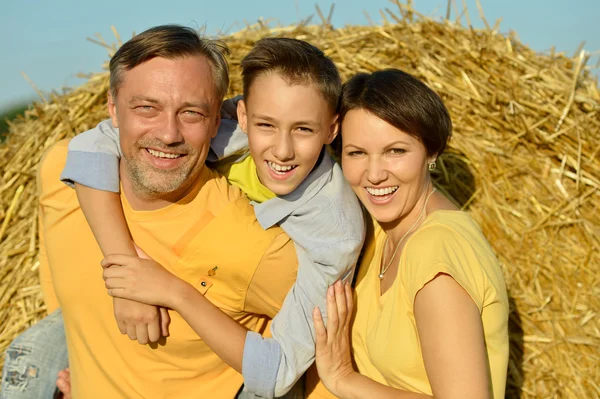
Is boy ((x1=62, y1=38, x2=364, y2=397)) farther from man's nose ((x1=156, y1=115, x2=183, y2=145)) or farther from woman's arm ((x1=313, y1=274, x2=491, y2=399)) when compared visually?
woman's arm ((x1=313, y1=274, x2=491, y2=399))

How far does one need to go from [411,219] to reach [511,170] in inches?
51.4

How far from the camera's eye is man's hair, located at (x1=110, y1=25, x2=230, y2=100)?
2.69m

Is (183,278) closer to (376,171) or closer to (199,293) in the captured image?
(199,293)

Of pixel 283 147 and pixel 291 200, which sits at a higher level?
pixel 283 147

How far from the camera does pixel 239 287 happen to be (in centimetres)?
269

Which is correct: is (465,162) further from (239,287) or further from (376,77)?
(239,287)

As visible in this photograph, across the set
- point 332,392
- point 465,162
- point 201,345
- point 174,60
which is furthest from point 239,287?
point 465,162

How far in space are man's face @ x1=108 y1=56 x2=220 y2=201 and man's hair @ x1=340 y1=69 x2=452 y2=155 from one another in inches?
24.3

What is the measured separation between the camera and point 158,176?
2.71m

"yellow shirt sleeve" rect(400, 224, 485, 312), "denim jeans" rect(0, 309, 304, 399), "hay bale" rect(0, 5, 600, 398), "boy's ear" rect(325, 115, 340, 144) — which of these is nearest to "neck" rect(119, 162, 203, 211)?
"boy's ear" rect(325, 115, 340, 144)

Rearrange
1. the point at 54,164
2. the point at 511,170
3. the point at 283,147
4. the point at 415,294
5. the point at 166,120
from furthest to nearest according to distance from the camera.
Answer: the point at 511,170 → the point at 54,164 → the point at 166,120 → the point at 283,147 → the point at 415,294

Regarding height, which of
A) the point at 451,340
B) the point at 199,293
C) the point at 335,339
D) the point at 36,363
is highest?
the point at 451,340

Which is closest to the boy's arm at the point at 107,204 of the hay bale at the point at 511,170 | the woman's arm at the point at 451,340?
the woman's arm at the point at 451,340

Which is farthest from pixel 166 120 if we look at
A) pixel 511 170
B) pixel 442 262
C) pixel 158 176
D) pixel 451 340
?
pixel 511 170
